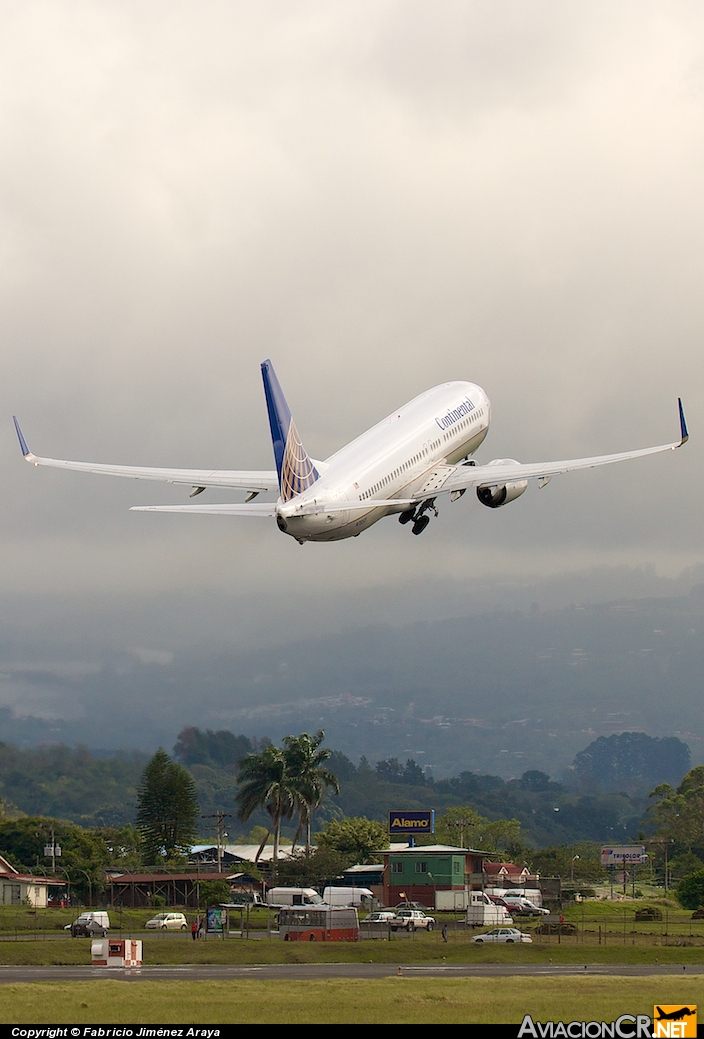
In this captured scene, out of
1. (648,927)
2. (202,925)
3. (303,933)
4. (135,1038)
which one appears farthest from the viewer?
(648,927)

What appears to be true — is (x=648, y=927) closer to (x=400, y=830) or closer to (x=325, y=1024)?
(x=400, y=830)

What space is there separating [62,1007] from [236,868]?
12516cm

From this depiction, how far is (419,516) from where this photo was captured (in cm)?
8250

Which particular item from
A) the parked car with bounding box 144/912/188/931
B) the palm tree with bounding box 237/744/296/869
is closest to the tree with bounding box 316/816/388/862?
the palm tree with bounding box 237/744/296/869

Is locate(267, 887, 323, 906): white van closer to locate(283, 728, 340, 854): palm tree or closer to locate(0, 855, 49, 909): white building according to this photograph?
locate(0, 855, 49, 909): white building

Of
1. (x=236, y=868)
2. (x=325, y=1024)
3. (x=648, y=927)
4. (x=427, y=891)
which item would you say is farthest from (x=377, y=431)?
(x=236, y=868)

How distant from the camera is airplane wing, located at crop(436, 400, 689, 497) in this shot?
78.2 metres

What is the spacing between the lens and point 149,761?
156 meters

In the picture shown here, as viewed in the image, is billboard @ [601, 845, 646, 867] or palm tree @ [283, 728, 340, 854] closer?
palm tree @ [283, 728, 340, 854]

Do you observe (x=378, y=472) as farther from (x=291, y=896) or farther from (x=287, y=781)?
(x=287, y=781)

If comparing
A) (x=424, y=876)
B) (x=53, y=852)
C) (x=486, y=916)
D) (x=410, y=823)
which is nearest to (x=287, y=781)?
(x=410, y=823)

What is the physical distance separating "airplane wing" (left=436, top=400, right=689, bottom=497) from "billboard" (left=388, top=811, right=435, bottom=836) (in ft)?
290

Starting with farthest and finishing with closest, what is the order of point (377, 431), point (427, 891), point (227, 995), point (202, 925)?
1. point (427, 891)
2. point (202, 925)
3. point (377, 431)
4. point (227, 995)

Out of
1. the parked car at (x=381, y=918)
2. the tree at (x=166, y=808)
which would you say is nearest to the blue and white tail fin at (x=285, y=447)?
the parked car at (x=381, y=918)
